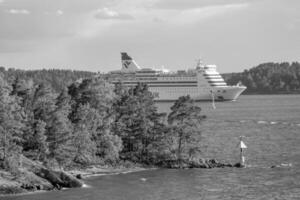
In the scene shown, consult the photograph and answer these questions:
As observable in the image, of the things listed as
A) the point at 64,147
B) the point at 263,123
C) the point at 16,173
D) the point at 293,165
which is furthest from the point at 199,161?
the point at 263,123

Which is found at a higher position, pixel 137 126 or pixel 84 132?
pixel 137 126

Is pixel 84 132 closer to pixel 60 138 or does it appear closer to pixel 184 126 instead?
pixel 60 138

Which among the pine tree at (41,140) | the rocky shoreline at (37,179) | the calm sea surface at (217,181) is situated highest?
the pine tree at (41,140)

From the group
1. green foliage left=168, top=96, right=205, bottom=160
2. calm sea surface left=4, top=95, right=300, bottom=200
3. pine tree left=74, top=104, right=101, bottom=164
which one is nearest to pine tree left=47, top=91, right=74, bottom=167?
pine tree left=74, top=104, right=101, bottom=164

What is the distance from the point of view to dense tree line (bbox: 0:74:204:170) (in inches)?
2680

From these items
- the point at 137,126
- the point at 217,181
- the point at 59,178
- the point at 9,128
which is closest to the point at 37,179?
the point at 59,178

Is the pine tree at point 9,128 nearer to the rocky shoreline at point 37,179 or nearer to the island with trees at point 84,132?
the island with trees at point 84,132

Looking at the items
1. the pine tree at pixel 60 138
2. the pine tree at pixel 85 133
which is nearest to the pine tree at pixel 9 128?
the pine tree at pixel 60 138

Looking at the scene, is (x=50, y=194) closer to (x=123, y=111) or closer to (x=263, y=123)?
(x=123, y=111)

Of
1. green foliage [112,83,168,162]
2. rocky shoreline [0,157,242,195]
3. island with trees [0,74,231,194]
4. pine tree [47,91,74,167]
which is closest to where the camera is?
rocky shoreline [0,157,242,195]

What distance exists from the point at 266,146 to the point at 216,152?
9.03 metres

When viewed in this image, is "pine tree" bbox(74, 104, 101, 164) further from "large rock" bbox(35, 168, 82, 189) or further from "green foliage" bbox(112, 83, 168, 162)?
"large rock" bbox(35, 168, 82, 189)

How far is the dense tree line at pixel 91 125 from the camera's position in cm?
6806

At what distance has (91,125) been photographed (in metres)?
74.4
